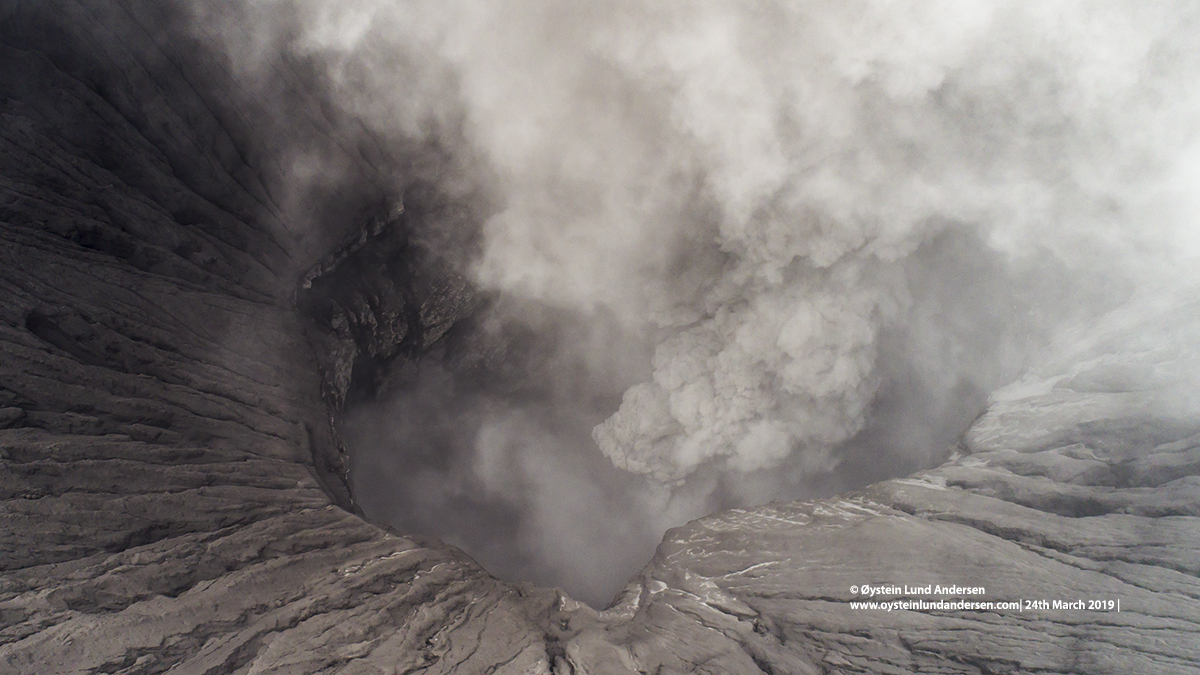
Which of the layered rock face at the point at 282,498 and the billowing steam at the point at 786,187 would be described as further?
the billowing steam at the point at 786,187

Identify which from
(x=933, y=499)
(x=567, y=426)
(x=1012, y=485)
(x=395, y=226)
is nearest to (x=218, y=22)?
(x=395, y=226)

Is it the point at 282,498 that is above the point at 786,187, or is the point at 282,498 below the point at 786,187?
below

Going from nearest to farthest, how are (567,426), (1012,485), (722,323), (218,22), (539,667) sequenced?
1. (539,667)
2. (1012,485)
3. (218,22)
4. (722,323)
5. (567,426)

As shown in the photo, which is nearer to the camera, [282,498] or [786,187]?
[282,498]

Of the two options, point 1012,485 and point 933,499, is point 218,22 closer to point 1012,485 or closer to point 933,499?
point 933,499
